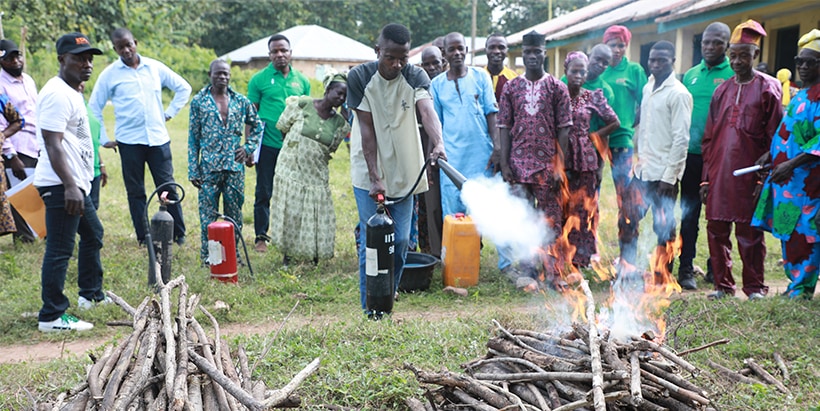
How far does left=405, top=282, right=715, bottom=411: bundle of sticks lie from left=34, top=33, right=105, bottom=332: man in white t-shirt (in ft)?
10.4

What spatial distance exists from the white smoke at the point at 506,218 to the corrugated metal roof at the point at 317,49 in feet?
81.4

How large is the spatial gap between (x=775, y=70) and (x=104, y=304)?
11.8 m

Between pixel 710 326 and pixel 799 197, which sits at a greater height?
pixel 799 197

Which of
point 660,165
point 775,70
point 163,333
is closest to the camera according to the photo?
point 163,333

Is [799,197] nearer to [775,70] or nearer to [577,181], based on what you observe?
[577,181]

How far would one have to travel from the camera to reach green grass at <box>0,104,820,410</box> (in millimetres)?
3795

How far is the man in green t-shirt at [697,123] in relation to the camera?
629cm

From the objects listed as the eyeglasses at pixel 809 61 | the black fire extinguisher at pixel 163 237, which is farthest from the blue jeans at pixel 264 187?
the eyeglasses at pixel 809 61

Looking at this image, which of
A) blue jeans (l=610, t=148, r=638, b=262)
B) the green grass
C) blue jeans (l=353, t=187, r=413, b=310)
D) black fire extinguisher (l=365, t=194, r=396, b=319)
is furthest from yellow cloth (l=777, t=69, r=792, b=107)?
black fire extinguisher (l=365, t=194, r=396, b=319)

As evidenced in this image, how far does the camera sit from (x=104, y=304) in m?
5.73

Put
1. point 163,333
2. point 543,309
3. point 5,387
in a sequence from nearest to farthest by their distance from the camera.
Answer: point 163,333 → point 5,387 → point 543,309

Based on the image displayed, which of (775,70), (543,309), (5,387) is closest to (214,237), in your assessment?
(5,387)

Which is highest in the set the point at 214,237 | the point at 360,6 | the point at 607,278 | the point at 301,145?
the point at 360,6

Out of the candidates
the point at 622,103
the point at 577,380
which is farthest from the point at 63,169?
the point at 622,103
